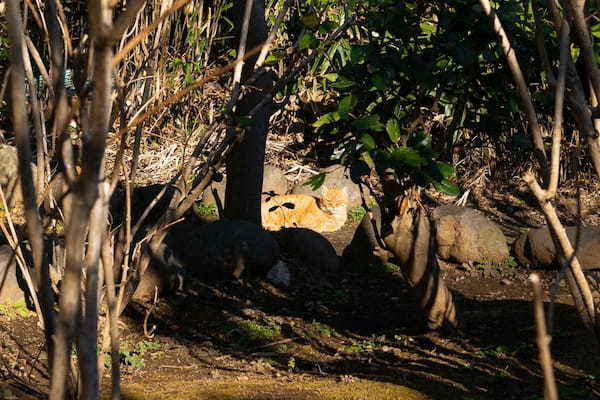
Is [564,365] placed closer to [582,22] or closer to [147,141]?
[582,22]

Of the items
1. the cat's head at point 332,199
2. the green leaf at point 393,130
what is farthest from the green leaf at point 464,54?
the cat's head at point 332,199

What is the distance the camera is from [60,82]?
5.61 feet

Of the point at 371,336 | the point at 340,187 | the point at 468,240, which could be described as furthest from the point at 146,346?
the point at 340,187

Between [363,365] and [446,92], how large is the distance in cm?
163

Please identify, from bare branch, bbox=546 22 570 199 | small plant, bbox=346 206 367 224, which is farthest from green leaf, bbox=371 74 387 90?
small plant, bbox=346 206 367 224

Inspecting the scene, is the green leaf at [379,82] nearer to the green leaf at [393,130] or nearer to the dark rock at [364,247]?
the green leaf at [393,130]

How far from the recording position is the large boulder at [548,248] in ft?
22.0

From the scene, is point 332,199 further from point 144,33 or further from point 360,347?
point 144,33

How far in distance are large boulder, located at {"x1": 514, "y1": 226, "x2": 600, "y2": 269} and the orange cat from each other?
88.3 inches

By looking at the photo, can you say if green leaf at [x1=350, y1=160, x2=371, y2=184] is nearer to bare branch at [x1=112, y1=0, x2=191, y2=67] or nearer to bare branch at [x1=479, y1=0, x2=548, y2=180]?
bare branch at [x1=479, y1=0, x2=548, y2=180]

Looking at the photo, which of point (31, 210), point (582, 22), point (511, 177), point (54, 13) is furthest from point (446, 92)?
point (511, 177)

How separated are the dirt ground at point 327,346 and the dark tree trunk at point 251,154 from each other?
708mm

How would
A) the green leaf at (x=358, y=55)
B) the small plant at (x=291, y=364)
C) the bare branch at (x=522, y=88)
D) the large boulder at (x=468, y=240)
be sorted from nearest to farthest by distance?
the bare branch at (x=522, y=88)
the green leaf at (x=358, y=55)
the small plant at (x=291, y=364)
the large boulder at (x=468, y=240)

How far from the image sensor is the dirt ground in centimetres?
371
